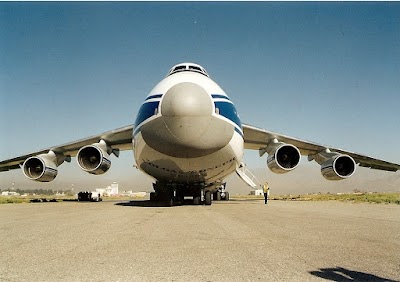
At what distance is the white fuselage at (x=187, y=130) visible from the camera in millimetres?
10406

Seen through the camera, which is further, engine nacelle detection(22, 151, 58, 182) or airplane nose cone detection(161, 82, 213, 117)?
engine nacelle detection(22, 151, 58, 182)

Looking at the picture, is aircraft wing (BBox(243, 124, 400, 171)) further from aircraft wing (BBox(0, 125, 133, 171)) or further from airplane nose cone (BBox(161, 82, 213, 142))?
airplane nose cone (BBox(161, 82, 213, 142))

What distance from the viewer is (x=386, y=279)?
10.7ft

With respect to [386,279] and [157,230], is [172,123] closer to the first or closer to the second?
[157,230]

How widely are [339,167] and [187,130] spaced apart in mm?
8923

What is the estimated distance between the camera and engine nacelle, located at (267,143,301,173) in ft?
49.9

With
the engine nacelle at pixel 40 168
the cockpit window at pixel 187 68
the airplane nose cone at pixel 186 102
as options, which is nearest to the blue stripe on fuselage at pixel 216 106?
the airplane nose cone at pixel 186 102

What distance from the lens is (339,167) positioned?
53.8ft

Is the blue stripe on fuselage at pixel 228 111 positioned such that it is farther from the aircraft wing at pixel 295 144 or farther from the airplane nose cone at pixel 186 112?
the aircraft wing at pixel 295 144

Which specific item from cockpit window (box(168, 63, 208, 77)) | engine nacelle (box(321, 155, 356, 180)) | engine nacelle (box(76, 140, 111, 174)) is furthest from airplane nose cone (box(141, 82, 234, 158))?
engine nacelle (box(321, 155, 356, 180))

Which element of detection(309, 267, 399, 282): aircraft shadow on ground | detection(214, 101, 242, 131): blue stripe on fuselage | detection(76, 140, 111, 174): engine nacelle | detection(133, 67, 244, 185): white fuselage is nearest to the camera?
detection(309, 267, 399, 282): aircraft shadow on ground

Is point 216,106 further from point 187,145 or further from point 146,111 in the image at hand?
point 146,111

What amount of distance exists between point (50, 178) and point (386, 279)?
16.3 m

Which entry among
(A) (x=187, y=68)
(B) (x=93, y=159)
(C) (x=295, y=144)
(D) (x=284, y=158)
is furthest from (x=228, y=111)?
(C) (x=295, y=144)
